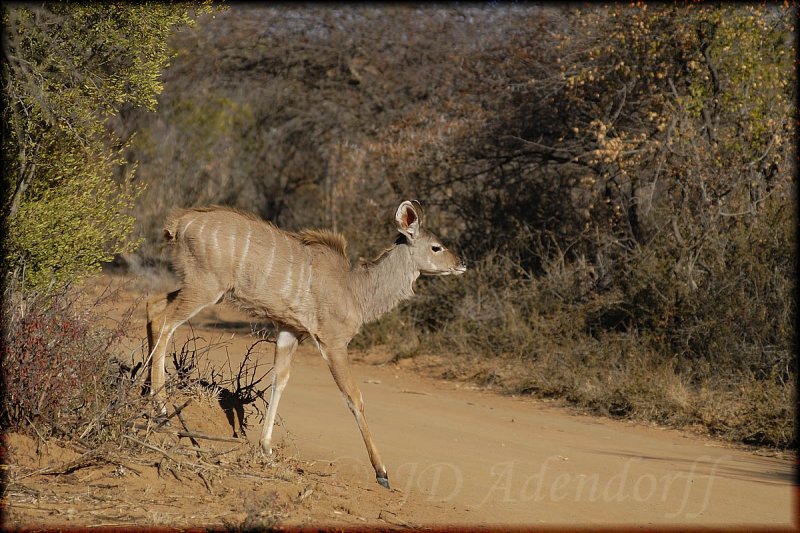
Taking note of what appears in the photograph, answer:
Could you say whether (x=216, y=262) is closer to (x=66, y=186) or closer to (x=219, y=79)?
(x=66, y=186)

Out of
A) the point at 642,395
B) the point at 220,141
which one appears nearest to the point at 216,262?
the point at 642,395

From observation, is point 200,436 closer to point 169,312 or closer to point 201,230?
point 169,312

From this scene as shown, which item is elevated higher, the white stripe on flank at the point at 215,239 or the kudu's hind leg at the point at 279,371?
the white stripe on flank at the point at 215,239

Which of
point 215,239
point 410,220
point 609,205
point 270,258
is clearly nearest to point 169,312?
point 215,239

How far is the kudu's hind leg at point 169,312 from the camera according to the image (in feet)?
25.3

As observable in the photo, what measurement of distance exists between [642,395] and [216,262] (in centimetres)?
591

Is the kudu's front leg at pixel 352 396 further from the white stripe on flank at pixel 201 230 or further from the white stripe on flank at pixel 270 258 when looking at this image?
the white stripe on flank at pixel 201 230

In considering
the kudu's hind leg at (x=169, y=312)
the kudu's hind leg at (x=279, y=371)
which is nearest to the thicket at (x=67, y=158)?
the kudu's hind leg at (x=169, y=312)

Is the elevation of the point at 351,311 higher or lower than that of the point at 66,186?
lower

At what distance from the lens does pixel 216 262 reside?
8.05m

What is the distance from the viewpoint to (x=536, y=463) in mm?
8367

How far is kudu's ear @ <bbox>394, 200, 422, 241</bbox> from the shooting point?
8789 millimetres

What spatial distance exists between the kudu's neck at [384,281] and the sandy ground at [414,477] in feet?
4.38

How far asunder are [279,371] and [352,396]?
0.76m
